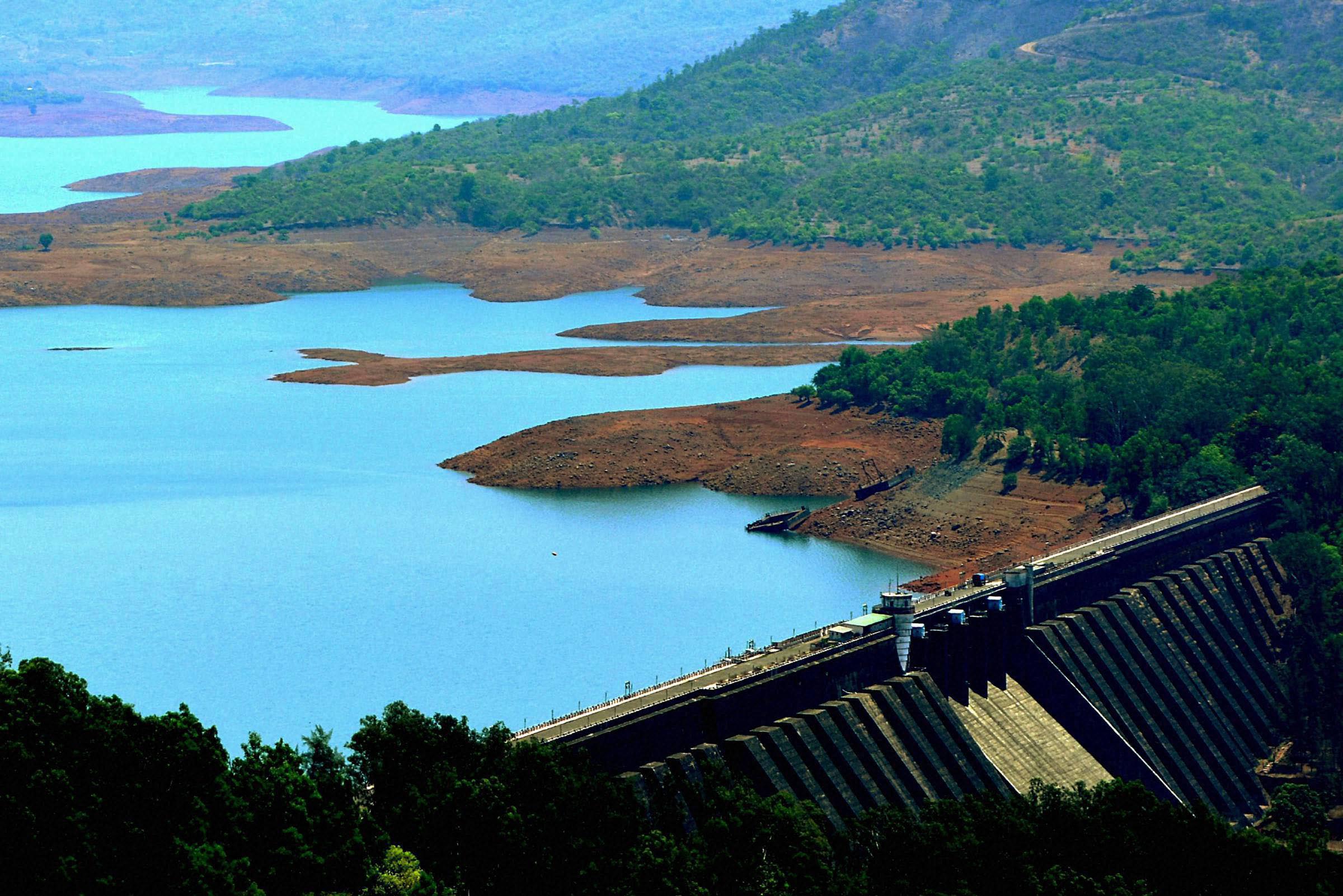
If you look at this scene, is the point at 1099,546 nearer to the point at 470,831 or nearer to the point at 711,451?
the point at 711,451

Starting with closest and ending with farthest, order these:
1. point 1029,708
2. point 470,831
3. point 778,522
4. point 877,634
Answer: point 470,831
point 877,634
point 1029,708
point 778,522

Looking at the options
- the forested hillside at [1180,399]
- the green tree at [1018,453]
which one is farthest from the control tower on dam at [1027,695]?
the green tree at [1018,453]

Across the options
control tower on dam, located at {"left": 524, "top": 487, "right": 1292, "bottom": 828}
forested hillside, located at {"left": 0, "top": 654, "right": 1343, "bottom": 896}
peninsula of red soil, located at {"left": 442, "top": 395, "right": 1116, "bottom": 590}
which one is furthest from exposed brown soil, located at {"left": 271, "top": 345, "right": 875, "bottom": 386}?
forested hillside, located at {"left": 0, "top": 654, "right": 1343, "bottom": 896}

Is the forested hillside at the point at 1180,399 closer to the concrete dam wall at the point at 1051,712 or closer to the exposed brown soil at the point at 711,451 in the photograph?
the concrete dam wall at the point at 1051,712

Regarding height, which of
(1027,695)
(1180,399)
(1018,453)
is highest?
(1180,399)

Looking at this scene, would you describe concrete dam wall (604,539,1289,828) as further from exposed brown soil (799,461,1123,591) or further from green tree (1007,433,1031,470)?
green tree (1007,433,1031,470)

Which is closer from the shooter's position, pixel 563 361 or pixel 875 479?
pixel 875 479

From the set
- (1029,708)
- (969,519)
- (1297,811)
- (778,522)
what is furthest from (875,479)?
(1297,811)
